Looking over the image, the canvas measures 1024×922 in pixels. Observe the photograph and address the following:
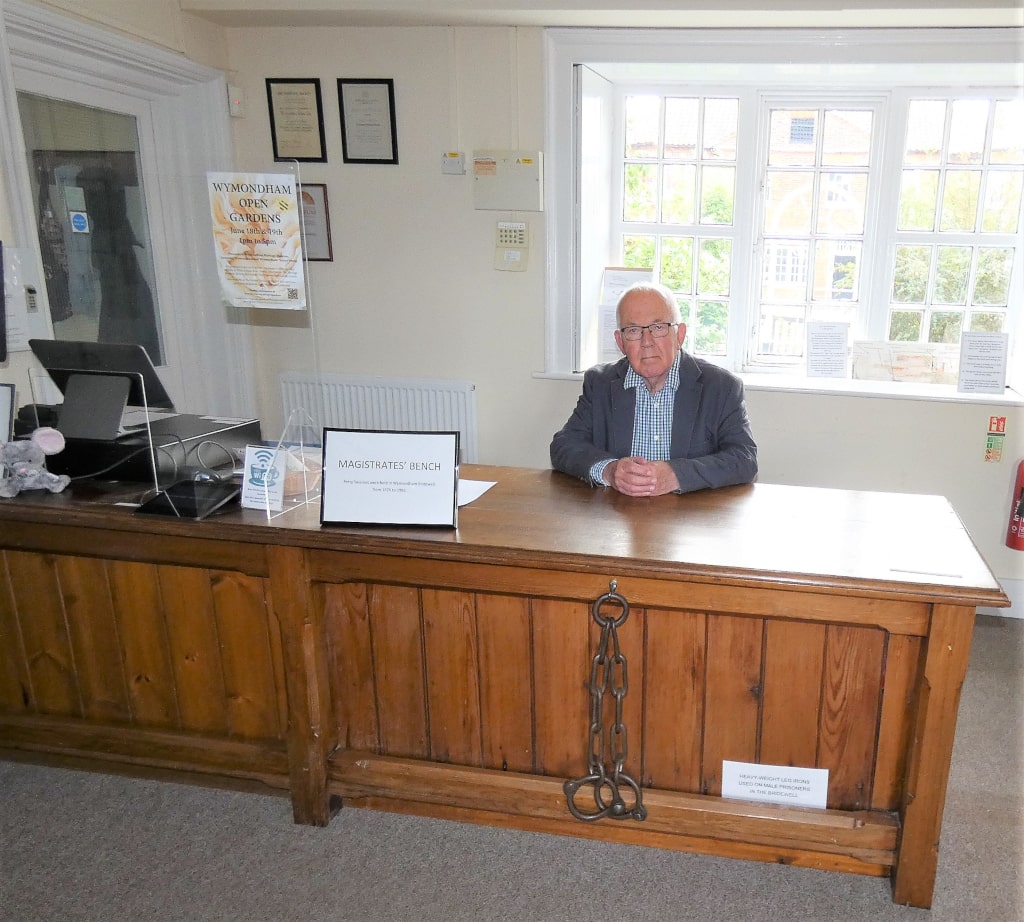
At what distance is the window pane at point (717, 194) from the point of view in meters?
3.55

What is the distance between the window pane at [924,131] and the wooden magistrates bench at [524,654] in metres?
2.00

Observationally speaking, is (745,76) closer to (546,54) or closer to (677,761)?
(546,54)

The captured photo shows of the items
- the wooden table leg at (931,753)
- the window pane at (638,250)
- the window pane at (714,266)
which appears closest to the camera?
the wooden table leg at (931,753)

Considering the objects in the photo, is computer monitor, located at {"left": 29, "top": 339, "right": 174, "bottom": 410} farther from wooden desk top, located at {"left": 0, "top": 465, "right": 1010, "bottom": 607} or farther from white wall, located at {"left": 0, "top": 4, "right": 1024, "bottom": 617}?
white wall, located at {"left": 0, "top": 4, "right": 1024, "bottom": 617}

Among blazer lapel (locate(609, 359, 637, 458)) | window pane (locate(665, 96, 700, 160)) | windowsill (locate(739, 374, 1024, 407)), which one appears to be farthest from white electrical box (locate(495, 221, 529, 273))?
blazer lapel (locate(609, 359, 637, 458))

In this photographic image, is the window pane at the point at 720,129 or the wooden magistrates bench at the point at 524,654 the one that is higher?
the window pane at the point at 720,129

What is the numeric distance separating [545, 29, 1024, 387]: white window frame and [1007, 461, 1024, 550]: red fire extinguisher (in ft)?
1.76

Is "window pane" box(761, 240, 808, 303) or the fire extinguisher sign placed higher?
"window pane" box(761, 240, 808, 303)

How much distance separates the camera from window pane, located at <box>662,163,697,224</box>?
141 inches

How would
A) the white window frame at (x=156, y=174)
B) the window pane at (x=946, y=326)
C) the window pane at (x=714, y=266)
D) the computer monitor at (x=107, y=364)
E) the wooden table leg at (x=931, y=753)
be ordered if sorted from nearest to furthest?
the wooden table leg at (x=931, y=753) < the computer monitor at (x=107, y=364) < the white window frame at (x=156, y=174) < the window pane at (x=946, y=326) < the window pane at (x=714, y=266)

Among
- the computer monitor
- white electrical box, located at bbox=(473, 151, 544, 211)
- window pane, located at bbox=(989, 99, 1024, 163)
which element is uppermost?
window pane, located at bbox=(989, 99, 1024, 163)

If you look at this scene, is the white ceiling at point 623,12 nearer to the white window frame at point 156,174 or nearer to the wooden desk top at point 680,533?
the white window frame at point 156,174

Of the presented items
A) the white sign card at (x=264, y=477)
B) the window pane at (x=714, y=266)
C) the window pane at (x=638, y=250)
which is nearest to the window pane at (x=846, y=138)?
the window pane at (x=714, y=266)

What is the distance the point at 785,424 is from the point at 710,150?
4.00 ft
